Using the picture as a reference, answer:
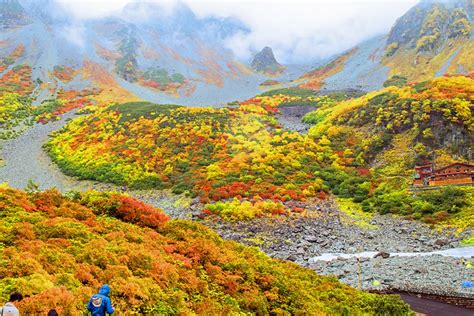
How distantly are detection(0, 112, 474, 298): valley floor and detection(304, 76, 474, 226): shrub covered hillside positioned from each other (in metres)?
3.55

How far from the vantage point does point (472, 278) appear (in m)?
19.8

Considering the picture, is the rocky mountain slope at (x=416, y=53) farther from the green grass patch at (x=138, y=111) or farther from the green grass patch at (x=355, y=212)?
the green grass patch at (x=355, y=212)

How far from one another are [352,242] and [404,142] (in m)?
23.9

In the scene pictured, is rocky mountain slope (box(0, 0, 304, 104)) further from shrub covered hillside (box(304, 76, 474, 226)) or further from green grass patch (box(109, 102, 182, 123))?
shrub covered hillside (box(304, 76, 474, 226))

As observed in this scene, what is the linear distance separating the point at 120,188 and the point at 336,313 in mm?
37141

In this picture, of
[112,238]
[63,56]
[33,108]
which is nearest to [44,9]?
[63,56]

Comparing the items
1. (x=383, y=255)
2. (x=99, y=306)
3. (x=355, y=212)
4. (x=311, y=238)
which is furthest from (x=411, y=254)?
(x=99, y=306)

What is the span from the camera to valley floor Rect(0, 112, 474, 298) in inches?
812

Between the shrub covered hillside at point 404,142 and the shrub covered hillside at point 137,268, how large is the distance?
21999 millimetres

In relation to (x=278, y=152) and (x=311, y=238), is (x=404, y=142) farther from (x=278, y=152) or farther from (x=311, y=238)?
(x=311, y=238)

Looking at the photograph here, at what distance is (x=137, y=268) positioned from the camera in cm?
1201

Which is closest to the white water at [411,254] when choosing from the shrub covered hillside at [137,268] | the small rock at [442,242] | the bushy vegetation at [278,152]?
the small rock at [442,242]

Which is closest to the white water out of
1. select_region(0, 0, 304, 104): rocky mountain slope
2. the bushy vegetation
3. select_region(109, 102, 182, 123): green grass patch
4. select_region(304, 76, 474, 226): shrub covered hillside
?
select_region(304, 76, 474, 226): shrub covered hillside

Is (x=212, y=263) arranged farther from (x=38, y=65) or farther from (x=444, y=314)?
(x=38, y=65)
